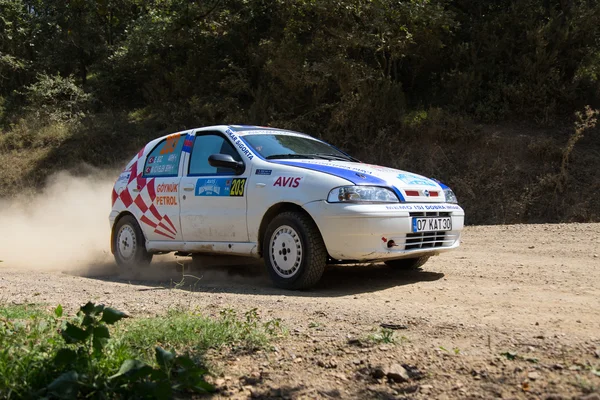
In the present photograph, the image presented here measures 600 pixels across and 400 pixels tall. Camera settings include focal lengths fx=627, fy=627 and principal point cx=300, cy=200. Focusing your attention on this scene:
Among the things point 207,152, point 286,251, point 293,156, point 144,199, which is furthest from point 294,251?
point 144,199

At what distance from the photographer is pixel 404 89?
55.9ft

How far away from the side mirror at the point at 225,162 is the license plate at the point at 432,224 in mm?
1999

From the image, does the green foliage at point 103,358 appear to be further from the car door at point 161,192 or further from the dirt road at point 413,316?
the car door at point 161,192

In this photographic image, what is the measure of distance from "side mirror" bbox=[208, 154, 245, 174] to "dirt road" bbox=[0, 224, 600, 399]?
1315 mm

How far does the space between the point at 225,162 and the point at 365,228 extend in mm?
1796

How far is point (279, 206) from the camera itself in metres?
6.57

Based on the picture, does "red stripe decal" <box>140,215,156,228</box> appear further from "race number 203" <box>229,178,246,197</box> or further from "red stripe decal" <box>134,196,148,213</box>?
"race number 203" <box>229,178,246,197</box>

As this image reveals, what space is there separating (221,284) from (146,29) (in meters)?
15.0

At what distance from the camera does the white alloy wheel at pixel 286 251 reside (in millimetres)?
6262

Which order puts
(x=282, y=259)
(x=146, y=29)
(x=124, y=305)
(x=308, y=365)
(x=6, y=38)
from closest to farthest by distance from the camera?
1. (x=308, y=365)
2. (x=124, y=305)
3. (x=282, y=259)
4. (x=146, y=29)
5. (x=6, y=38)

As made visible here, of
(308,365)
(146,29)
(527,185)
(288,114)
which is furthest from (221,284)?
(146,29)

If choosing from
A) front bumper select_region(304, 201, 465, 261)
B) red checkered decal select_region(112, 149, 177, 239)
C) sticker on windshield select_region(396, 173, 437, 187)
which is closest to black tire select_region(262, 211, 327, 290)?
front bumper select_region(304, 201, 465, 261)

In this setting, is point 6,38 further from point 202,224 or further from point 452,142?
point 202,224

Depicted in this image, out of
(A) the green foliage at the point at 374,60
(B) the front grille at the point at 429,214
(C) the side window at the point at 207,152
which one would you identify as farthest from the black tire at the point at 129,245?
(A) the green foliage at the point at 374,60
